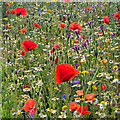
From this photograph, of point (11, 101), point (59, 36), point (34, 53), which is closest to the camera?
point (11, 101)

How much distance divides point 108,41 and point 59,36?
43 centimetres

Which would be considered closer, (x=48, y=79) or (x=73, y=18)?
(x=48, y=79)

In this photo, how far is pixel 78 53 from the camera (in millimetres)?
1260

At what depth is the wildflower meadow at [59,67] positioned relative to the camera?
795 mm

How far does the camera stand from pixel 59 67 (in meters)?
0.52

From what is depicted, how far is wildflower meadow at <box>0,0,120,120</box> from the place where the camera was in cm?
80

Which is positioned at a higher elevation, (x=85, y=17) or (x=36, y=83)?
(x=85, y=17)

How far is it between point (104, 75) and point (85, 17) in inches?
48.9

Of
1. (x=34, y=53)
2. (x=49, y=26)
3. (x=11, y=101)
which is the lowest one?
(x=11, y=101)

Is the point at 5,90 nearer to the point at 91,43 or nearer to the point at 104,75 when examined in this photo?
the point at 104,75

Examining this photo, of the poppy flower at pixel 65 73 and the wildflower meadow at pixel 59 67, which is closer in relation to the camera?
the poppy flower at pixel 65 73

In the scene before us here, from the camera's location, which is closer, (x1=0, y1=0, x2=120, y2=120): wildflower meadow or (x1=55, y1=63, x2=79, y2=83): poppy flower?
(x1=55, y1=63, x2=79, y2=83): poppy flower

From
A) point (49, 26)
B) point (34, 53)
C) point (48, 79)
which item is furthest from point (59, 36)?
point (48, 79)

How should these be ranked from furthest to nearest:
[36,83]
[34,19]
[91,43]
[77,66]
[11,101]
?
[34,19] < [91,43] < [77,66] < [36,83] < [11,101]
